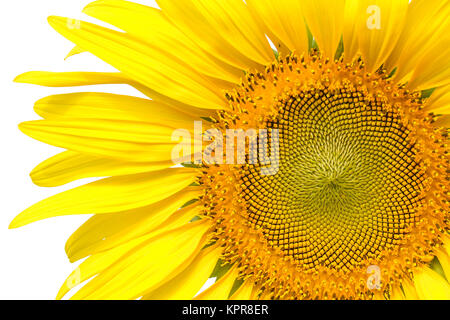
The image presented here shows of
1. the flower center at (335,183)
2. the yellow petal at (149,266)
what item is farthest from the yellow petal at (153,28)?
the yellow petal at (149,266)

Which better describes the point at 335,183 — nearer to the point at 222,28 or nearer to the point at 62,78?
the point at 222,28

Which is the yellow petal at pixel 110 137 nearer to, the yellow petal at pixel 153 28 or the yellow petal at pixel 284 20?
the yellow petal at pixel 153 28

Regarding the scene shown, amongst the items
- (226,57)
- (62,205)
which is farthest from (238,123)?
(62,205)

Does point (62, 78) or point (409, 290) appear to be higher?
point (62, 78)

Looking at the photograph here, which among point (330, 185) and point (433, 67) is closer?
point (433, 67)

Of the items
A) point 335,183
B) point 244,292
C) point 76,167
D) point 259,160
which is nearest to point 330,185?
point 335,183
